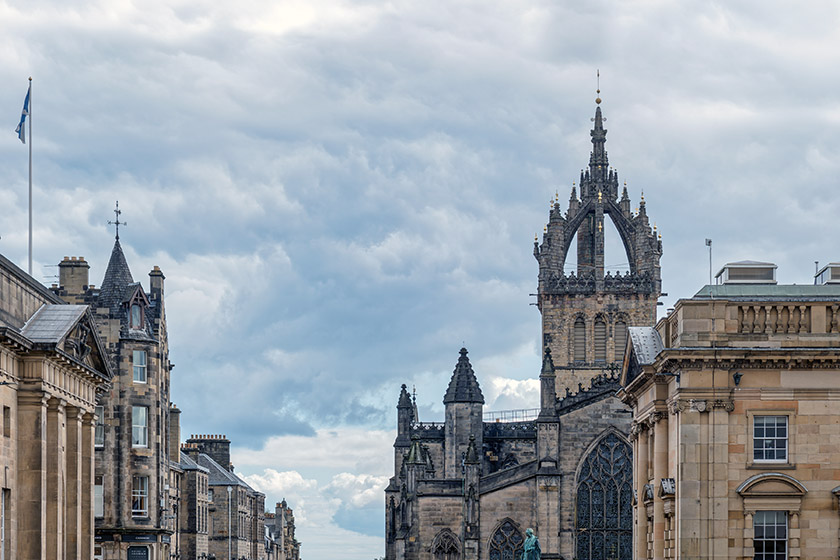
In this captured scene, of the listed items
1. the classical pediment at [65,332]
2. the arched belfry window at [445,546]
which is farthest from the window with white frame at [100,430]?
the arched belfry window at [445,546]

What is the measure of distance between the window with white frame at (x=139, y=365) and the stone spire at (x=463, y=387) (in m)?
31.7

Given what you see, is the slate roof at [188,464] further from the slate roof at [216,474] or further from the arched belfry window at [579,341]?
the arched belfry window at [579,341]

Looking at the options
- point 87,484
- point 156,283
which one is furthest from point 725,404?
point 156,283

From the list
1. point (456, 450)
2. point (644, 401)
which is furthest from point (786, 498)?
point (456, 450)

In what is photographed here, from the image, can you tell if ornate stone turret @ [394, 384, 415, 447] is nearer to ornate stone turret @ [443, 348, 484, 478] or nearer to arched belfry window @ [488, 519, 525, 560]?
ornate stone turret @ [443, 348, 484, 478]

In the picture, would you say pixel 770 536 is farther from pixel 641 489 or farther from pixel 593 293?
pixel 593 293

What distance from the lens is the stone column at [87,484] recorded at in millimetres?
58875

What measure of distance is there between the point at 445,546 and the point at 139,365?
28.9m

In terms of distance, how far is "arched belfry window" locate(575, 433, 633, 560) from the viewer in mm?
94562

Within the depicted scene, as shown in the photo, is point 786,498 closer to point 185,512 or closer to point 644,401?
point 644,401

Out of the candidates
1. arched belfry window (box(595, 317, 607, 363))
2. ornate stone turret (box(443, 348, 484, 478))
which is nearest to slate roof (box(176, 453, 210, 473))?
ornate stone turret (box(443, 348, 484, 478))

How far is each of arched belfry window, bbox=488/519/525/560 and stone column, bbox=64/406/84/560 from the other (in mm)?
41496

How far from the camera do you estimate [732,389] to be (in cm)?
5278

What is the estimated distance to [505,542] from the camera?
95375mm
